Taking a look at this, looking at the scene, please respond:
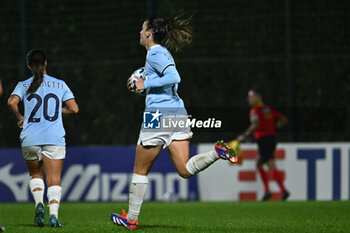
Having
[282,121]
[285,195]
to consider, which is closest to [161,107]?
[285,195]

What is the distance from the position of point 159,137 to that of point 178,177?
20.0 feet

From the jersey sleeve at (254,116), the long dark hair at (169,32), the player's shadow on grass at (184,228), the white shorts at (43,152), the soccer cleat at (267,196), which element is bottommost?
the soccer cleat at (267,196)

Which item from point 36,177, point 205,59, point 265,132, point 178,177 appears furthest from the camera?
point 205,59

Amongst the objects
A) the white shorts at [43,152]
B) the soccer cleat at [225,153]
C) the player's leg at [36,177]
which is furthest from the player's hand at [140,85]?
the player's leg at [36,177]

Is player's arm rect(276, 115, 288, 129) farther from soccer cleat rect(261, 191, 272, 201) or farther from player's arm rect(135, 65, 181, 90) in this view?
player's arm rect(135, 65, 181, 90)

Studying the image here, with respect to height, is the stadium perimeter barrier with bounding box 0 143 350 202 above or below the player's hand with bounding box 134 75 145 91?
below

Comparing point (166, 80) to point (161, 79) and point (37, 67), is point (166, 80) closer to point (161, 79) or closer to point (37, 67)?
point (161, 79)

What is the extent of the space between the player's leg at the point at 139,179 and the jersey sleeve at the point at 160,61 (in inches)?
28.6

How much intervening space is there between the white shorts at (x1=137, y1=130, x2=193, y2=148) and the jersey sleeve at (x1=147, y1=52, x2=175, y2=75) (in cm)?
56

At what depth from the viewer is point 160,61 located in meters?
6.90

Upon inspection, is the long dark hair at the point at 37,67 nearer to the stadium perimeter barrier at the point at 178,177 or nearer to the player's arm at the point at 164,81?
the player's arm at the point at 164,81

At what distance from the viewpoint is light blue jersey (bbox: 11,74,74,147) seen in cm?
746

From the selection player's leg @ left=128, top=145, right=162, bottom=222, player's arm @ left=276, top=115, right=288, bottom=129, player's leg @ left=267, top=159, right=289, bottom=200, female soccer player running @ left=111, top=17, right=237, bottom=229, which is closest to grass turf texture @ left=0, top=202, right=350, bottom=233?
player's leg @ left=128, top=145, right=162, bottom=222

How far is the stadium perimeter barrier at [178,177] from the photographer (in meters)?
13.0
